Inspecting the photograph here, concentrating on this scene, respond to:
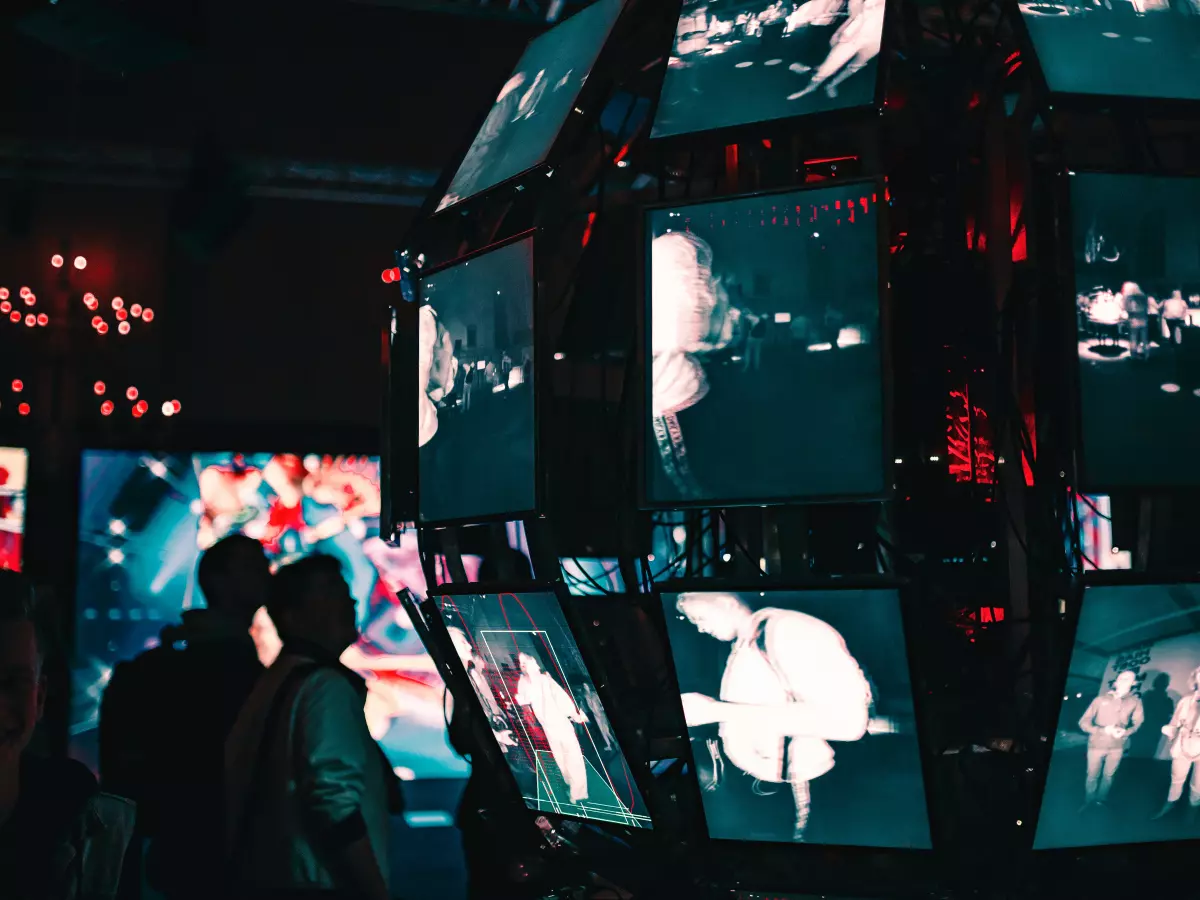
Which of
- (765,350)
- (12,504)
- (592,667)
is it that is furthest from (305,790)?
(12,504)

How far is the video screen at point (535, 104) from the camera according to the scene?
411cm

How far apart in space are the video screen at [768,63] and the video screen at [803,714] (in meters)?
1.43

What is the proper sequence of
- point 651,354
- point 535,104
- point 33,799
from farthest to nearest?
point 535,104
point 651,354
point 33,799

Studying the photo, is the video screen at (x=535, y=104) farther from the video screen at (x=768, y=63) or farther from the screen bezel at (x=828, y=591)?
the screen bezel at (x=828, y=591)

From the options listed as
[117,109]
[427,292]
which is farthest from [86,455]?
[427,292]

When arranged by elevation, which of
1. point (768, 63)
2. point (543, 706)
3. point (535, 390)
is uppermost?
point (768, 63)

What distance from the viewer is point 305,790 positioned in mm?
2824

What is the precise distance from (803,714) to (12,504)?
240 inches

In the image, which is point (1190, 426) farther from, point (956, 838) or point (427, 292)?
point (427, 292)

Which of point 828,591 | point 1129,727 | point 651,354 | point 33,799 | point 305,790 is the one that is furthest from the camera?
point 651,354

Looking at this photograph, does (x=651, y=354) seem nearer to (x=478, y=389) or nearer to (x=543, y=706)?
(x=478, y=389)

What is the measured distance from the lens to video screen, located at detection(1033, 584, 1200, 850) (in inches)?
132

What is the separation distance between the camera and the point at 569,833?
429 centimetres

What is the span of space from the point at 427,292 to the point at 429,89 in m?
4.73
